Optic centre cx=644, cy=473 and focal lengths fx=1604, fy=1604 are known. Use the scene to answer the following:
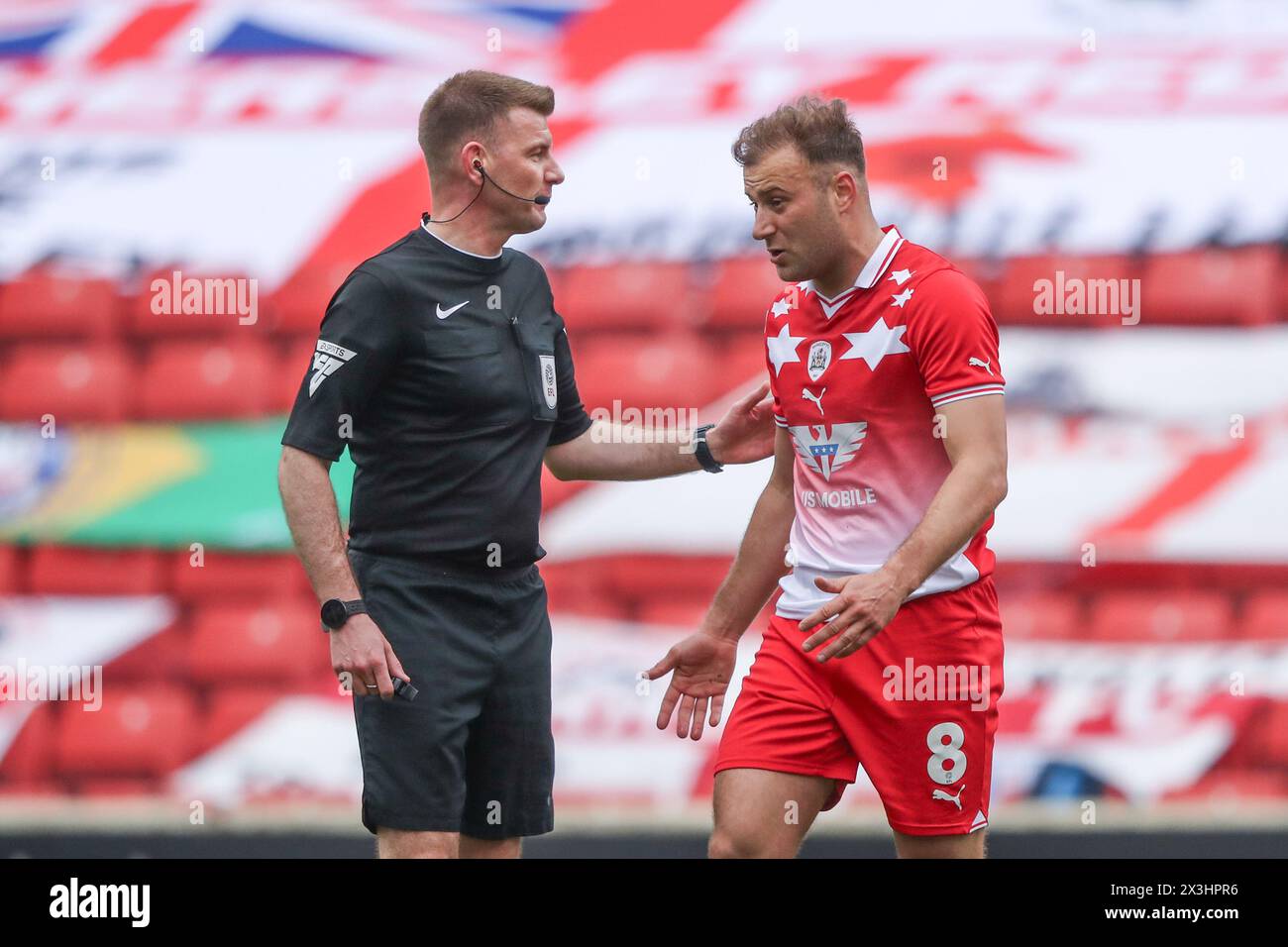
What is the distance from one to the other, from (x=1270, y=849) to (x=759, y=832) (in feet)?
7.05

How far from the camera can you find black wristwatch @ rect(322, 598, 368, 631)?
2883 millimetres

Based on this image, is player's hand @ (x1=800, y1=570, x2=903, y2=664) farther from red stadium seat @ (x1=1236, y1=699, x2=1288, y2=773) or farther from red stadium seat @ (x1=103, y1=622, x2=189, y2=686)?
red stadium seat @ (x1=103, y1=622, x2=189, y2=686)

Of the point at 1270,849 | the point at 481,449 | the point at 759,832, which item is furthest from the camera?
the point at 1270,849

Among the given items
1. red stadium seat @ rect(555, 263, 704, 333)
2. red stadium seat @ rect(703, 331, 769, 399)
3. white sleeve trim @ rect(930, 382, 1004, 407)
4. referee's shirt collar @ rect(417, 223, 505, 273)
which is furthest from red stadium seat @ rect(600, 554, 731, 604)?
white sleeve trim @ rect(930, 382, 1004, 407)

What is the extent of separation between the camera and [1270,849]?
14.3 ft

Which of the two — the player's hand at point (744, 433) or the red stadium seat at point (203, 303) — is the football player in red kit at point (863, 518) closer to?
the player's hand at point (744, 433)

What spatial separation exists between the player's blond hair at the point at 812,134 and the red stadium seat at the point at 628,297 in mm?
1486

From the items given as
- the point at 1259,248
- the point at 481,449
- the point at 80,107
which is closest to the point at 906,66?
the point at 1259,248

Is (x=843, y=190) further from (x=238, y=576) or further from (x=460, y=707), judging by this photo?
(x=238, y=576)

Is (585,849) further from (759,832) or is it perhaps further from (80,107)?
(80,107)

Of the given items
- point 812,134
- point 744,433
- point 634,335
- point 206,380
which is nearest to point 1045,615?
point 634,335

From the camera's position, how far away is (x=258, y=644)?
4.52 m

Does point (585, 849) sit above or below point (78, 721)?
below

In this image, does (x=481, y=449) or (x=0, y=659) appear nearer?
(x=481, y=449)
